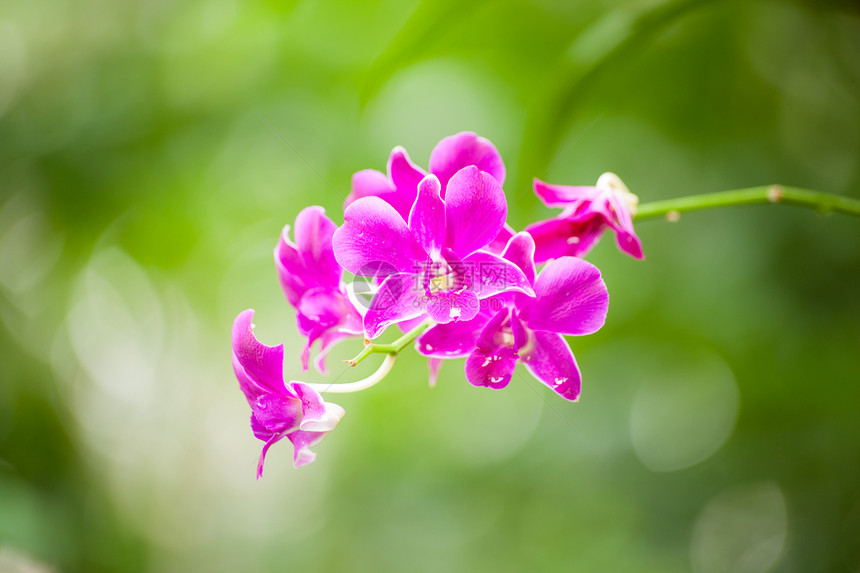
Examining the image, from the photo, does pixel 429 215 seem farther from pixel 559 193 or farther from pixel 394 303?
pixel 559 193

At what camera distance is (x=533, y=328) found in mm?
528

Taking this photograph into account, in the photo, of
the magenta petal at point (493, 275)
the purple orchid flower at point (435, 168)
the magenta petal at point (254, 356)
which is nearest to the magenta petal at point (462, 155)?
the purple orchid flower at point (435, 168)

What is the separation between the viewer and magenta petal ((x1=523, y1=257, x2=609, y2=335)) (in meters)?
0.49

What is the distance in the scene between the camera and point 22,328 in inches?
93.4

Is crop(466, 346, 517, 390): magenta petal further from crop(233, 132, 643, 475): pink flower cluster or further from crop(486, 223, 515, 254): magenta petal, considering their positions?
crop(486, 223, 515, 254): magenta petal

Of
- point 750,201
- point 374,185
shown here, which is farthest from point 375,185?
point 750,201

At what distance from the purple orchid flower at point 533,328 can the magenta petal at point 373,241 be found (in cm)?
8

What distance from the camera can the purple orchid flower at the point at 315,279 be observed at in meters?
0.59

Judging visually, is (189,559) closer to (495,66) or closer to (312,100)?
(312,100)

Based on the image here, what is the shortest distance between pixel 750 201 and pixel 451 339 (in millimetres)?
392

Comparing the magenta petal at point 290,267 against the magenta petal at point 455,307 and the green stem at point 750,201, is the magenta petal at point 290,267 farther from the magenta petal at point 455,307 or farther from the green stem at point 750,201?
the green stem at point 750,201

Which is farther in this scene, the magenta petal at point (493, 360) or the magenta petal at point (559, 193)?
the magenta petal at point (559, 193)

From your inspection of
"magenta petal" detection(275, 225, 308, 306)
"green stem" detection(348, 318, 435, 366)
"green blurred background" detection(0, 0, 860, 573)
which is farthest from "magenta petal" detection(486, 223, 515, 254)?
"green blurred background" detection(0, 0, 860, 573)

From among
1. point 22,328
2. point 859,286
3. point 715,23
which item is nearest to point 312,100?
point 715,23
